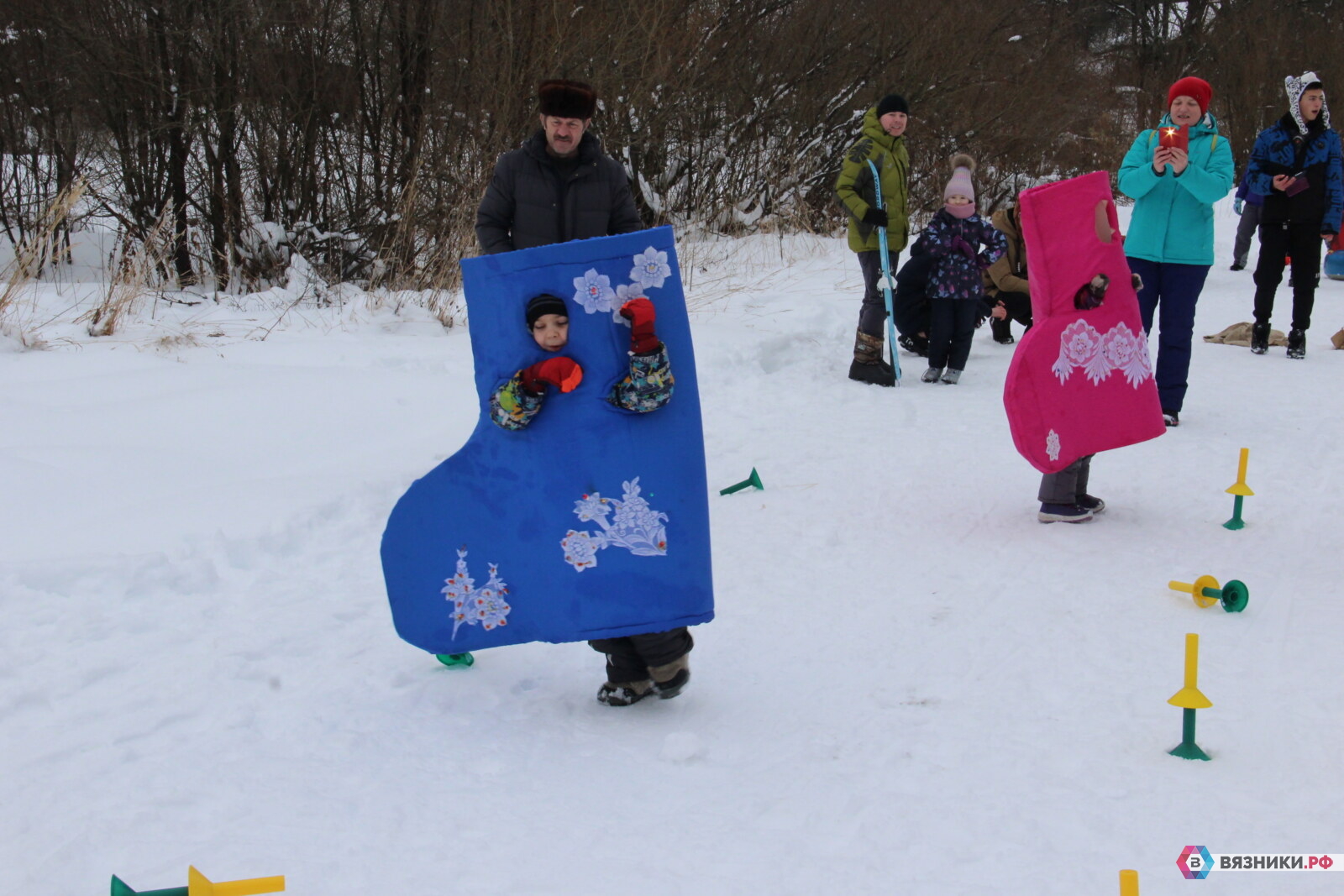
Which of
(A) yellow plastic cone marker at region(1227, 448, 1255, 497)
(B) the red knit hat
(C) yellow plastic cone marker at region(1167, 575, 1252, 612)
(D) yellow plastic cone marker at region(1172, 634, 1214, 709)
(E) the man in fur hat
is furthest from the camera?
(B) the red knit hat

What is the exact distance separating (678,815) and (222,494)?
2825mm

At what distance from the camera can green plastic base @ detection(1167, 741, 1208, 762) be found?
286cm

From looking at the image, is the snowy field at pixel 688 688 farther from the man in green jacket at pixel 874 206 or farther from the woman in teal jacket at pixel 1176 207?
the man in green jacket at pixel 874 206

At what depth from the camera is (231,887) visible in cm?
212

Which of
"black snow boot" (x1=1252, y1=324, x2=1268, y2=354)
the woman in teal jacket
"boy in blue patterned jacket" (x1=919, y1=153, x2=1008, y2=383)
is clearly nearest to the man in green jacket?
"boy in blue patterned jacket" (x1=919, y1=153, x2=1008, y2=383)

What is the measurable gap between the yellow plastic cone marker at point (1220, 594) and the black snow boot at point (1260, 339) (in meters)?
5.47

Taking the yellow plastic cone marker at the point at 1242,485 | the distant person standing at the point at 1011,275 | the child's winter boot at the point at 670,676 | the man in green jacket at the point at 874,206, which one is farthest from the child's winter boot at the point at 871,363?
the child's winter boot at the point at 670,676

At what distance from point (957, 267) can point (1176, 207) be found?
1883 mm

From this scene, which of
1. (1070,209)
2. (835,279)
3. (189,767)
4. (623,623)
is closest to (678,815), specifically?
(623,623)

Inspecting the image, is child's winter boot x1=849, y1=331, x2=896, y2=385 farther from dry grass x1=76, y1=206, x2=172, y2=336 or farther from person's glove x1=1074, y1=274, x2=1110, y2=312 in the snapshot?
dry grass x1=76, y1=206, x2=172, y2=336

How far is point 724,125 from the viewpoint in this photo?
1387 cm

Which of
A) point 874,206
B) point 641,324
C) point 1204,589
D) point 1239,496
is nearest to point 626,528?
point 641,324

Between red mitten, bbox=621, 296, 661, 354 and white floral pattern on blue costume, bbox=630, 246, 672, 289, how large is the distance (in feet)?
0.19

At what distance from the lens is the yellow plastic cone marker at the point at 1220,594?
386 centimetres
